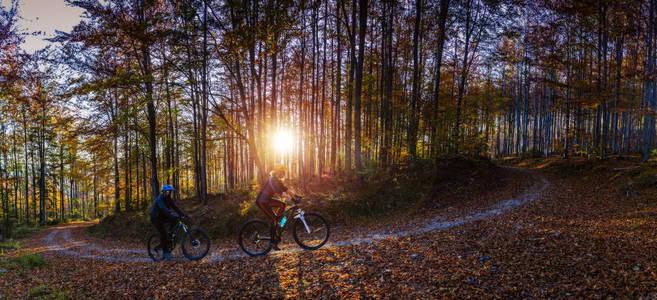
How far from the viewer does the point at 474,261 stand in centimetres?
490

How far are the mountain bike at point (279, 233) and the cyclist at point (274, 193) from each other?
0.14 m

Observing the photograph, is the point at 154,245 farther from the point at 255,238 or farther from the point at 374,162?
the point at 374,162

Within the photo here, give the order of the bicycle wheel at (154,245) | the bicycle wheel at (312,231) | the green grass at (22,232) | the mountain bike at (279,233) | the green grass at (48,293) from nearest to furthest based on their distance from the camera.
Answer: the green grass at (48,293) → the bicycle wheel at (312,231) → the mountain bike at (279,233) → the bicycle wheel at (154,245) → the green grass at (22,232)

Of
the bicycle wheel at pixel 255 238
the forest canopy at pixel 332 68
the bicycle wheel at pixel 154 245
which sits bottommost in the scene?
the bicycle wheel at pixel 154 245

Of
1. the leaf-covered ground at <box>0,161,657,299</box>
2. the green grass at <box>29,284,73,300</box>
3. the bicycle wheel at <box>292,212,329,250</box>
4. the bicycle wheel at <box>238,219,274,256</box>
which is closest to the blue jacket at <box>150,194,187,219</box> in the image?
the leaf-covered ground at <box>0,161,657,299</box>

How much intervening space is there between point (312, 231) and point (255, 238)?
168cm

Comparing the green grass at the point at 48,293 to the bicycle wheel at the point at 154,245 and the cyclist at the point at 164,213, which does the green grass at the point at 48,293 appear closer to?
the cyclist at the point at 164,213

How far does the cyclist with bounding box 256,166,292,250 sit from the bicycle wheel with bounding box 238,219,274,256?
0.79ft

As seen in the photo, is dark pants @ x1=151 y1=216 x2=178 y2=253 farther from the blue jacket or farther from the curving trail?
the curving trail

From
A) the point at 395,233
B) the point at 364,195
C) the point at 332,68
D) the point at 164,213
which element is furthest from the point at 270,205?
the point at 332,68

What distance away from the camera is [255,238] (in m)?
7.59

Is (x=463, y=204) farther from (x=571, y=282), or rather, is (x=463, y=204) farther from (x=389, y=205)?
(x=571, y=282)

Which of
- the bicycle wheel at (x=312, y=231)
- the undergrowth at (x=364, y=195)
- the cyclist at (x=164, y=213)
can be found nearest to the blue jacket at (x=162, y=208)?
the cyclist at (x=164, y=213)

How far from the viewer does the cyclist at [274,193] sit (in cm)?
716
